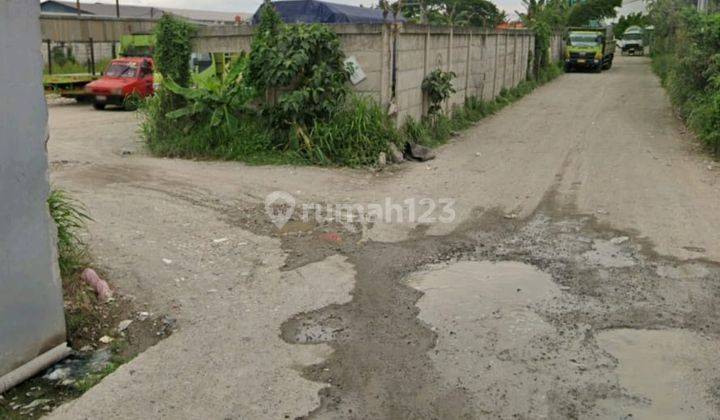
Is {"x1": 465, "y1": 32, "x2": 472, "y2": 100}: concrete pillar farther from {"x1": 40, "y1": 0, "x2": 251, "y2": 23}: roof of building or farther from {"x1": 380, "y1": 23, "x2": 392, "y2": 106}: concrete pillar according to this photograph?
{"x1": 40, "y1": 0, "x2": 251, "y2": 23}: roof of building

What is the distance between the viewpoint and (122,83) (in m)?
21.8

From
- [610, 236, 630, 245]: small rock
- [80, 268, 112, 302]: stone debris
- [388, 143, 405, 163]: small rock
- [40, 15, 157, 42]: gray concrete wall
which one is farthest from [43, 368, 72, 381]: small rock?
[40, 15, 157, 42]: gray concrete wall

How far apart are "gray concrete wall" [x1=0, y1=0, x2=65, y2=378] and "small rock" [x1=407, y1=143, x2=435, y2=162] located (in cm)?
816

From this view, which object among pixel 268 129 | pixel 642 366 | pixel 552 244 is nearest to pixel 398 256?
pixel 552 244

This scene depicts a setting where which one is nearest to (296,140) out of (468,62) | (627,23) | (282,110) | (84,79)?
(282,110)

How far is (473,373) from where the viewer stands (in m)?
4.54

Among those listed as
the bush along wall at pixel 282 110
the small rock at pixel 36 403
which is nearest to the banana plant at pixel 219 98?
the bush along wall at pixel 282 110

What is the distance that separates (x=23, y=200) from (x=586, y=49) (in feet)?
116

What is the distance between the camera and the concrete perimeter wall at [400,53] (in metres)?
11.9

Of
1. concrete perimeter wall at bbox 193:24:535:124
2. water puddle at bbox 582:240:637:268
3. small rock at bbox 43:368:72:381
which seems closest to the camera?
small rock at bbox 43:368:72:381

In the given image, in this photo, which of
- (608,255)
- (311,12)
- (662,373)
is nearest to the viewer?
(662,373)

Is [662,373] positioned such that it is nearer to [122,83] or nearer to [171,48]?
[171,48]

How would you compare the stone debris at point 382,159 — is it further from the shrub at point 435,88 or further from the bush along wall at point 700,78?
the bush along wall at point 700,78

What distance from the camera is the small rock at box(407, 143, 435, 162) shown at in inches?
479
